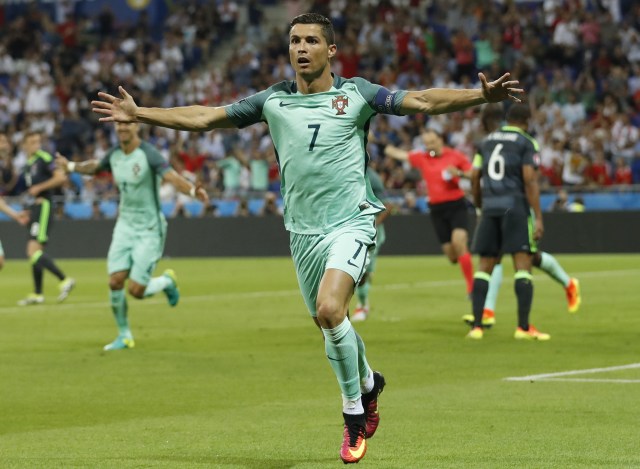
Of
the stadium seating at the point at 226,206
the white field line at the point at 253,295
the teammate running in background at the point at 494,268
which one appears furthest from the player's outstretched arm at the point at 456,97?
the stadium seating at the point at 226,206

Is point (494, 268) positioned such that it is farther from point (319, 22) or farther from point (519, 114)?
point (319, 22)

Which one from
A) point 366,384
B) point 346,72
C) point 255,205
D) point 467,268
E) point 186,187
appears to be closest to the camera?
point 366,384

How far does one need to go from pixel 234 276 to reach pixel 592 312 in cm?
1066

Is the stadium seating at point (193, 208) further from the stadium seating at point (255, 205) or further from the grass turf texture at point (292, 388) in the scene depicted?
the grass turf texture at point (292, 388)

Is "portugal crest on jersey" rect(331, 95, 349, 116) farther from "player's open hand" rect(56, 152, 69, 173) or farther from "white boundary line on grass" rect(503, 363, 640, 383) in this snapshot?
"player's open hand" rect(56, 152, 69, 173)

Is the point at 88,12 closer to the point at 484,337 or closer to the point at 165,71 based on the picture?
the point at 165,71

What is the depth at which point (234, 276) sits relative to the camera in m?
27.5

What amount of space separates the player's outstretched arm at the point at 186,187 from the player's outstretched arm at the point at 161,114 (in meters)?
5.23

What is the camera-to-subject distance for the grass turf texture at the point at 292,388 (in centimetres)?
812

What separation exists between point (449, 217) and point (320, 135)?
1164 cm

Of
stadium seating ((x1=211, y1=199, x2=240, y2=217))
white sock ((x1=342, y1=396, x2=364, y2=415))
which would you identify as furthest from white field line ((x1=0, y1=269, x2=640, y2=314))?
white sock ((x1=342, y1=396, x2=364, y2=415))

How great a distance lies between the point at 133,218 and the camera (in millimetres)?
14977

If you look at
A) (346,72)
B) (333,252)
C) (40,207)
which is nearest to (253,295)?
(40,207)

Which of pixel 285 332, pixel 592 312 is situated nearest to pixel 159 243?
pixel 285 332
